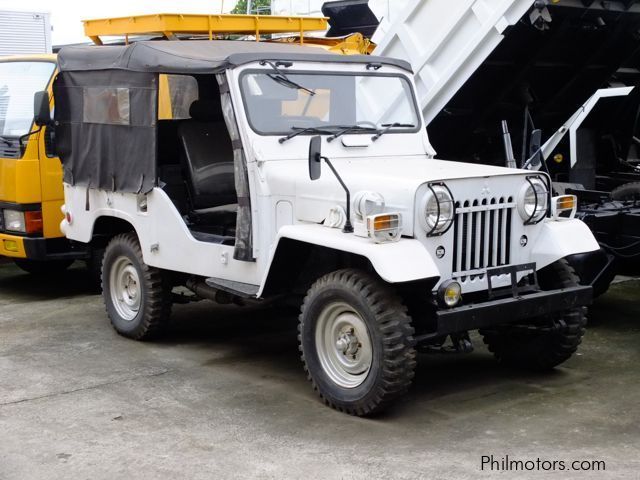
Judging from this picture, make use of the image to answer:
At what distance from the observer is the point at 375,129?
7.14m

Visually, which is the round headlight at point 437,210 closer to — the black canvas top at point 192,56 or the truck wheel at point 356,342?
the truck wheel at point 356,342

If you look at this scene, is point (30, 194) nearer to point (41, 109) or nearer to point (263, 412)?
point (41, 109)

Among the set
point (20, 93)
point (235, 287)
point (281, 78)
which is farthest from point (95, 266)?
point (281, 78)

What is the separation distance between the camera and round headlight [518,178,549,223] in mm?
6285

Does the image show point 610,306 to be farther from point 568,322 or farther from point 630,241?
point 568,322

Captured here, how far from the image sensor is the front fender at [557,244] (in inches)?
251

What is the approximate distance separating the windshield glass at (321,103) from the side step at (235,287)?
40.5 inches

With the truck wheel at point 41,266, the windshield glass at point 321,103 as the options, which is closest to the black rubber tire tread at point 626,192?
the windshield glass at point 321,103

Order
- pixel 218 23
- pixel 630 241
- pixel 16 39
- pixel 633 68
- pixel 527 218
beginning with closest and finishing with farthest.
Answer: pixel 527 218 → pixel 630 241 → pixel 218 23 → pixel 633 68 → pixel 16 39

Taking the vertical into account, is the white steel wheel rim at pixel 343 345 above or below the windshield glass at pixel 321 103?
below

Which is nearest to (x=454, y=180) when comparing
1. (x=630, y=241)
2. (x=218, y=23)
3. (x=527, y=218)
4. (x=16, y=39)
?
(x=527, y=218)

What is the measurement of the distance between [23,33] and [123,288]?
23.1 feet

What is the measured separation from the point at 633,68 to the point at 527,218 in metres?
3.72

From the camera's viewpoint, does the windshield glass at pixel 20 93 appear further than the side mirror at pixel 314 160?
Yes
